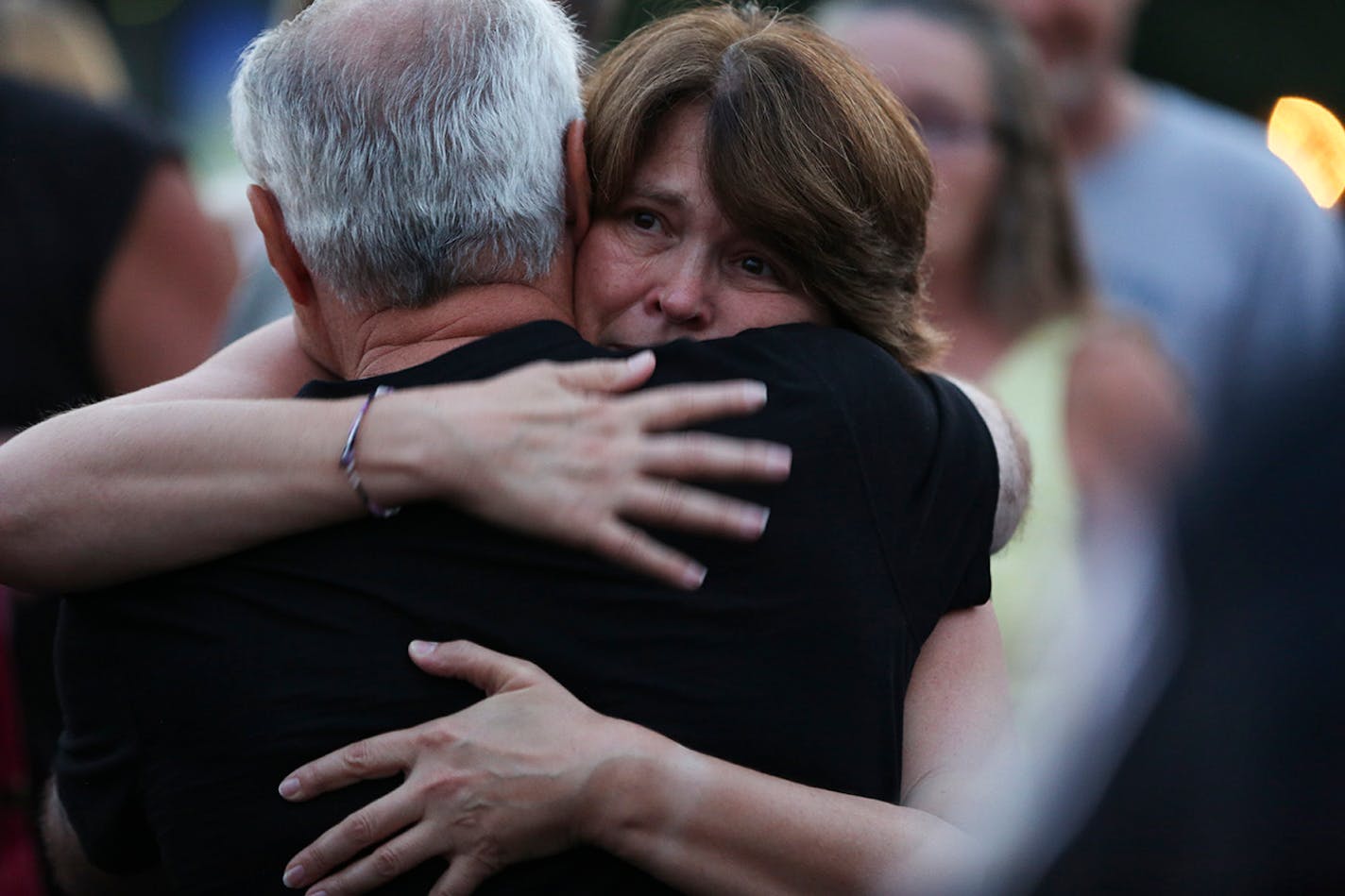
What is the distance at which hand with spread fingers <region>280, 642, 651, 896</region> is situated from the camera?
5.72ft

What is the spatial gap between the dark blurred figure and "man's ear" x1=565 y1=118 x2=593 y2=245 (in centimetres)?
115

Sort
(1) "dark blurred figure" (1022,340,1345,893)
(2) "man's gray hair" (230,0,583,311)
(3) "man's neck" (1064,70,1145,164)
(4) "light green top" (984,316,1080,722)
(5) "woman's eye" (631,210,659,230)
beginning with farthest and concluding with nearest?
(3) "man's neck" (1064,70,1145,164) < (4) "light green top" (984,316,1080,722) < (5) "woman's eye" (631,210,659,230) < (2) "man's gray hair" (230,0,583,311) < (1) "dark blurred figure" (1022,340,1345,893)

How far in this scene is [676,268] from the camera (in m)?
2.04

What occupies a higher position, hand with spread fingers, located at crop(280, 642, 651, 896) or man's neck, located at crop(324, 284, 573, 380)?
man's neck, located at crop(324, 284, 573, 380)

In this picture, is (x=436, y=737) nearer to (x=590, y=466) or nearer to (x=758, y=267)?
(x=590, y=466)

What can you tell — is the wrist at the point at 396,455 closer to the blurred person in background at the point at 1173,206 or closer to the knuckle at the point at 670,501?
the knuckle at the point at 670,501

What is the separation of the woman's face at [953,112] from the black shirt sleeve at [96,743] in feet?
7.98

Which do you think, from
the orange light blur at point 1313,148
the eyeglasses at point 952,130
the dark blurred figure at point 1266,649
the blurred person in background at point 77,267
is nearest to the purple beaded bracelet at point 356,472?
the dark blurred figure at point 1266,649

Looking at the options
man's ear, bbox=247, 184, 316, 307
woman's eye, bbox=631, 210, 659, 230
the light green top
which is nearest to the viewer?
man's ear, bbox=247, 184, 316, 307

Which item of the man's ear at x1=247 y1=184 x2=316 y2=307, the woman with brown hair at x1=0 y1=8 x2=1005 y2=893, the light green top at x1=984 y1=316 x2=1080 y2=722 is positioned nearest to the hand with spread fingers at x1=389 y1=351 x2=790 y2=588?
the woman with brown hair at x1=0 y1=8 x2=1005 y2=893

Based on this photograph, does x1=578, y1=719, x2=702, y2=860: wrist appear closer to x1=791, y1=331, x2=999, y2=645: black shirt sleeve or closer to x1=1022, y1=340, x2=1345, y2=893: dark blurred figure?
x1=791, y1=331, x2=999, y2=645: black shirt sleeve

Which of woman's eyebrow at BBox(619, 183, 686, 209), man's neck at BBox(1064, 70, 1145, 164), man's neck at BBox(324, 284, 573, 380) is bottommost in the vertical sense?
man's neck at BBox(1064, 70, 1145, 164)

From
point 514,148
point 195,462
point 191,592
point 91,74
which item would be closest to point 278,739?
point 191,592

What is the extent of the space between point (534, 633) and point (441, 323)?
386 mm
